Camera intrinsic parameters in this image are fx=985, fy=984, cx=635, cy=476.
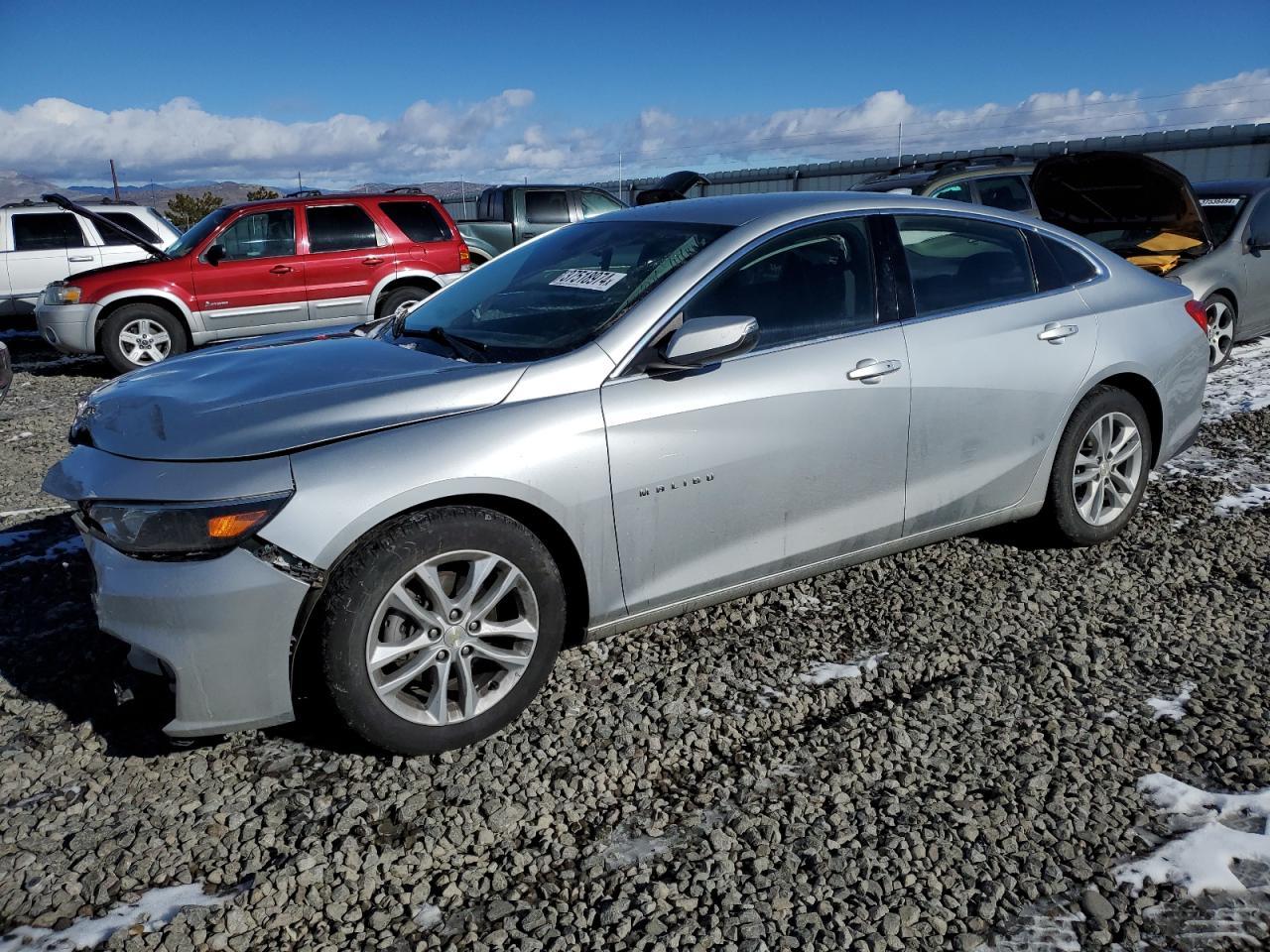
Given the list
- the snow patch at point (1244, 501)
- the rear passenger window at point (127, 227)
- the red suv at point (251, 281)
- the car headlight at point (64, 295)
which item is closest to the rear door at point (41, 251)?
the rear passenger window at point (127, 227)

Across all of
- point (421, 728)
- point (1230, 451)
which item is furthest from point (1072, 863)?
point (1230, 451)

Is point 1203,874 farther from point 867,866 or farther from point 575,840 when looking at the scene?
point 575,840

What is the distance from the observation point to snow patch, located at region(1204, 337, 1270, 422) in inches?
277

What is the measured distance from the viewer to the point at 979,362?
3836mm

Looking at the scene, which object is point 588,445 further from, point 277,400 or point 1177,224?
point 1177,224

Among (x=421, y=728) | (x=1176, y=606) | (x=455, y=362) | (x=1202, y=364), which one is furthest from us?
(x=1202, y=364)

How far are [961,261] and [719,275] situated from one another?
1.24 meters

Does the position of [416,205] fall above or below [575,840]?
above

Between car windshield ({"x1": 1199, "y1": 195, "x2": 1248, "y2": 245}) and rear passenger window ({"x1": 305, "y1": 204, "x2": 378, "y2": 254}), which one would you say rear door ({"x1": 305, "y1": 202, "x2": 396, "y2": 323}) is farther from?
car windshield ({"x1": 1199, "y1": 195, "x2": 1248, "y2": 245})

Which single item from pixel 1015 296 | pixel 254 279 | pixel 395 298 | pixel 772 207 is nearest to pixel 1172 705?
pixel 1015 296

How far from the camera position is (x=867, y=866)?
2.48 m

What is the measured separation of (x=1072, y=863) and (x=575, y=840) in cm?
126

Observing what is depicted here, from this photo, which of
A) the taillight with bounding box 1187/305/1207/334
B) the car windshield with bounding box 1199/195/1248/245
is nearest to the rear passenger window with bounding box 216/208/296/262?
the taillight with bounding box 1187/305/1207/334

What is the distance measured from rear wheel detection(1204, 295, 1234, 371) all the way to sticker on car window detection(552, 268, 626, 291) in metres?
6.79
